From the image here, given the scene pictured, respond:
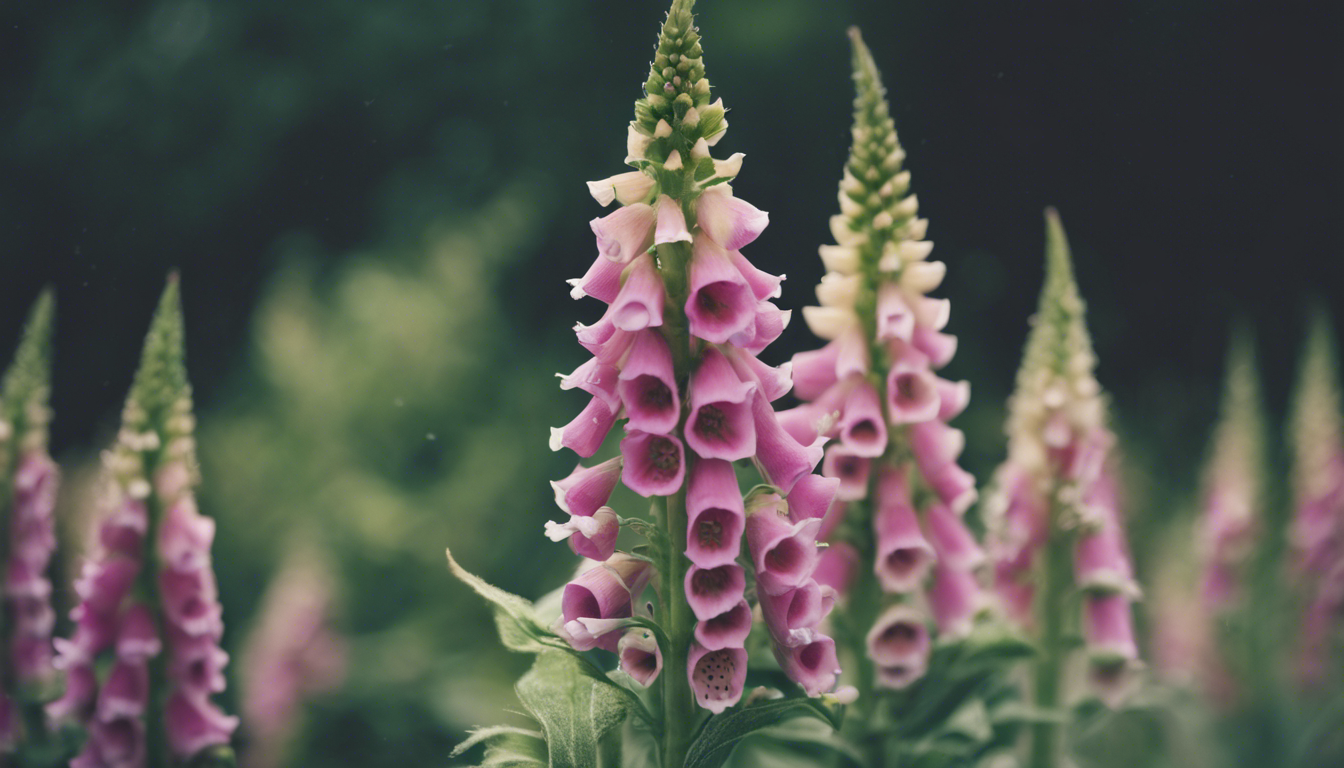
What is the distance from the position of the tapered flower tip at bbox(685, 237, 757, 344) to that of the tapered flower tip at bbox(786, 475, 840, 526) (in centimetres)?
18

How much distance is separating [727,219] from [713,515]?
26 centimetres

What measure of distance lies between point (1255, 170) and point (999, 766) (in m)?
5.09

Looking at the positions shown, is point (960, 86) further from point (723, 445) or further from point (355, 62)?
point (723, 445)

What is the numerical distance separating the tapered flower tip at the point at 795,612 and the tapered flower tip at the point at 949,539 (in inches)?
18.6

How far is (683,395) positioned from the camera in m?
0.98

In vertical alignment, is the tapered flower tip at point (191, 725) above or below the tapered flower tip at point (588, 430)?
below

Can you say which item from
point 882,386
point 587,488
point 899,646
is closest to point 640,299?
point 587,488

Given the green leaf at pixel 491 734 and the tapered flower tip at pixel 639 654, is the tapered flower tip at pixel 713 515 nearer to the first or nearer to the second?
the tapered flower tip at pixel 639 654

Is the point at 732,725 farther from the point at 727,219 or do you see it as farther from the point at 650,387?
the point at 727,219

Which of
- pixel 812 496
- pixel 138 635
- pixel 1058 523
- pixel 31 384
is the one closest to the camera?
pixel 812 496

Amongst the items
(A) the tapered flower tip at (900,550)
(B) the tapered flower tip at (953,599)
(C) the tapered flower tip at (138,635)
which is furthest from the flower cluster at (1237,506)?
(C) the tapered flower tip at (138,635)

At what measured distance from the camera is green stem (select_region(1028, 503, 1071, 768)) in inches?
62.7

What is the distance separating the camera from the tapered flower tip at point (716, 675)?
94 cm

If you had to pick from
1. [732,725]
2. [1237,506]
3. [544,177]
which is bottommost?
[732,725]
